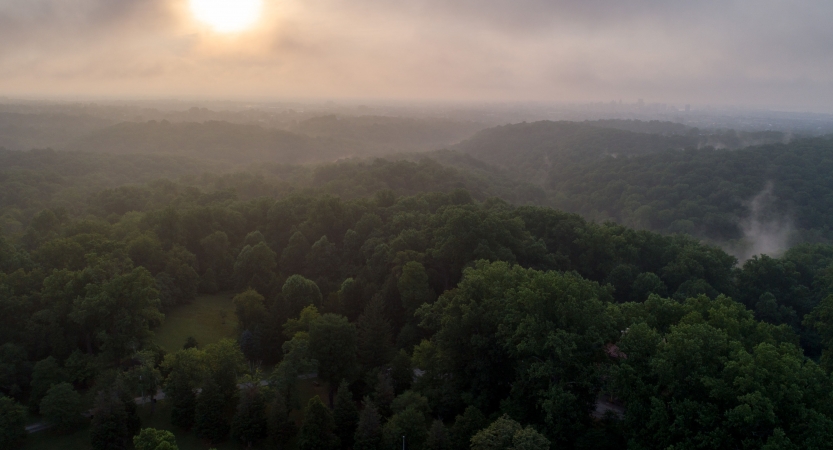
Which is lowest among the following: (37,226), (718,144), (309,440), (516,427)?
(309,440)

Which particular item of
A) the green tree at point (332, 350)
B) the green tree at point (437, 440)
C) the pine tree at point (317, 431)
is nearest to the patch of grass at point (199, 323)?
the green tree at point (332, 350)

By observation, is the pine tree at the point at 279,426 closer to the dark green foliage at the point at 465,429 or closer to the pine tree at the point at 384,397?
the pine tree at the point at 384,397

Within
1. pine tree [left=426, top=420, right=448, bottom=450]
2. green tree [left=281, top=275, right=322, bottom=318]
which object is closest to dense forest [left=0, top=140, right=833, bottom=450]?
pine tree [left=426, top=420, right=448, bottom=450]

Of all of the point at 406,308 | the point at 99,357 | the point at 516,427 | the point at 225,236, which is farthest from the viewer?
the point at 225,236

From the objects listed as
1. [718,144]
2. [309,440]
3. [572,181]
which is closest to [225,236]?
[309,440]

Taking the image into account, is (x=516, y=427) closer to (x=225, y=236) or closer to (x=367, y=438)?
(x=367, y=438)

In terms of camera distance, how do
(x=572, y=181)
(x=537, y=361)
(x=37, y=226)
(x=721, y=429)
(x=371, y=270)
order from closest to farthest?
(x=721, y=429)
(x=537, y=361)
(x=371, y=270)
(x=37, y=226)
(x=572, y=181)
